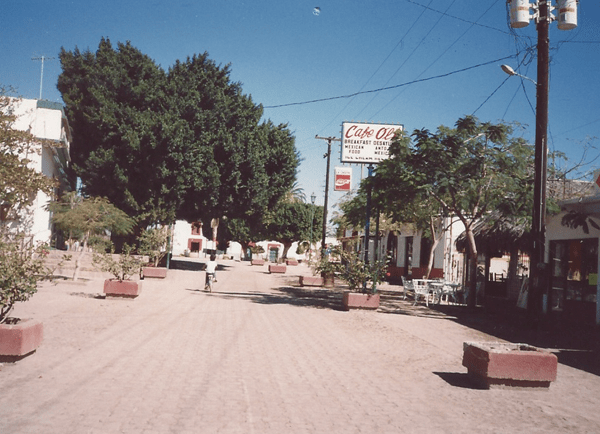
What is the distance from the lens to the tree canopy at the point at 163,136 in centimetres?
2906

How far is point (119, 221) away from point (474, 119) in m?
15.2

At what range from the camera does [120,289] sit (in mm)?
15672

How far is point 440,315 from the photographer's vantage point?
16703 millimetres

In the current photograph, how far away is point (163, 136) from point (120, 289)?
14231mm

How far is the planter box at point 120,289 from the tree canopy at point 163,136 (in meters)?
13.9

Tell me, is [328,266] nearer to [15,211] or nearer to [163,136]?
[163,136]

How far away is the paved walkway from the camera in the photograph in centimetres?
527

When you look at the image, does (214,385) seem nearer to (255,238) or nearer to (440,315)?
(440,315)

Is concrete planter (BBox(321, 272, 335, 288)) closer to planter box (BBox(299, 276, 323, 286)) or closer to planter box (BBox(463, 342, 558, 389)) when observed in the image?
planter box (BBox(299, 276, 323, 286))

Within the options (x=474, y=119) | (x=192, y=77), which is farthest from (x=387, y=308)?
(x=192, y=77)

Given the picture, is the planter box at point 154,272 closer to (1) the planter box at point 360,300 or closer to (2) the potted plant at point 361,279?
(2) the potted plant at point 361,279

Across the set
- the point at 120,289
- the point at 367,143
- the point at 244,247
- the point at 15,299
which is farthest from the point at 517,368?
the point at 244,247

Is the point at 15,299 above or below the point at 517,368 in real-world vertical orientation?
above

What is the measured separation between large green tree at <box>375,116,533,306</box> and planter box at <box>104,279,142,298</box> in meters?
8.37
